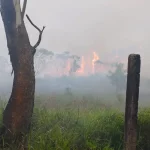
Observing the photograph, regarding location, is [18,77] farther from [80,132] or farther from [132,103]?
[132,103]

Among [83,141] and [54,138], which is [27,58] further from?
[83,141]

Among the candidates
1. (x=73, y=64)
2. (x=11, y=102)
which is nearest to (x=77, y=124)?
(x=11, y=102)

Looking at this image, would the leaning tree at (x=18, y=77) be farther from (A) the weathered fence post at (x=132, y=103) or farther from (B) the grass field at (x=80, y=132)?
(A) the weathered fence post at (x=132, y=103)

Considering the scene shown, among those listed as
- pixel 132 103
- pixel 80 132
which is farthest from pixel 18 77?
pixel 132 103

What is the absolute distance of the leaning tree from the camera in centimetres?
608

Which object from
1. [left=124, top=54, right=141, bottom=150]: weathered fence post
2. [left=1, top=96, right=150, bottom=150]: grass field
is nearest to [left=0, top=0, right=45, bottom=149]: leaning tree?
[left=1, top=96, right=150, bottom=150]: grass field

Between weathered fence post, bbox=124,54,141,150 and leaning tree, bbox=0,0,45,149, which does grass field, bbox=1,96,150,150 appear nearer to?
leaning tree, bbox=0,0,45,149

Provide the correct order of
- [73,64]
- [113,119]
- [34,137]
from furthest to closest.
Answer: [73,64] < [113,119] < [34,137]

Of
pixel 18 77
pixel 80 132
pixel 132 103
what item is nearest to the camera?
pixel 132 103

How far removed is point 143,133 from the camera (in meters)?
7.66

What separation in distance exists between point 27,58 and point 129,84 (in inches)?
93.7

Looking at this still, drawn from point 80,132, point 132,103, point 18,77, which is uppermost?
point 18,77

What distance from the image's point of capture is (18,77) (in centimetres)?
624

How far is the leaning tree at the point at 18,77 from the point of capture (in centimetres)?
608
